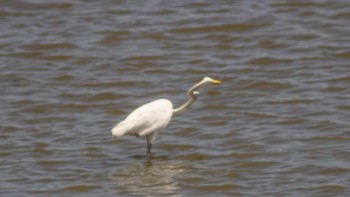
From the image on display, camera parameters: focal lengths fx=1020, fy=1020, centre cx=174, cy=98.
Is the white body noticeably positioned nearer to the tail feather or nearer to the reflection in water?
the tail feather

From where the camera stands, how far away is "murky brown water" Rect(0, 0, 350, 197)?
9047 mm

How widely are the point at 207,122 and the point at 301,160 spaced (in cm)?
159

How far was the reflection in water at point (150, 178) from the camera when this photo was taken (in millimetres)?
8672

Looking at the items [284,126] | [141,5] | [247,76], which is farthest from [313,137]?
[141,5]

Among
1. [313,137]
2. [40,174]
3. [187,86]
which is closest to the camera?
[40,174]

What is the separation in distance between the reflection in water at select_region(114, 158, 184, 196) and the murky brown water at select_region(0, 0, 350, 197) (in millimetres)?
17

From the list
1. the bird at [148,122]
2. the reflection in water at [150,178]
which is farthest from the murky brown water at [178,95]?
the bird at [148,122]

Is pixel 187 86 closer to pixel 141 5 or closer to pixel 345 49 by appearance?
pixel 345 49

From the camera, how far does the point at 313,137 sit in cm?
995

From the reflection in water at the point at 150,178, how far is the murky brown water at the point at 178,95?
0.02 m

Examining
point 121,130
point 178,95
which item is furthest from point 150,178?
point 178,95

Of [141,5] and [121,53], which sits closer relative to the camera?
[121,53]

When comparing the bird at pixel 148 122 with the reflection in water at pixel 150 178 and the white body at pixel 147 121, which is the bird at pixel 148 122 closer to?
the white body at pixel 147 121

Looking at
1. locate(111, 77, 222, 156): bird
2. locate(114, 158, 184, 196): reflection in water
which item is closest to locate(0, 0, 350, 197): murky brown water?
locate(114, 158, 184, 196): reflection in water
